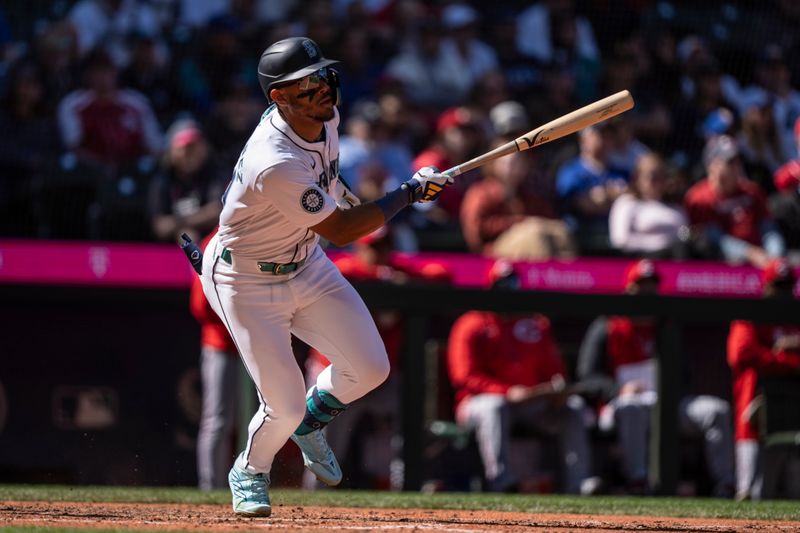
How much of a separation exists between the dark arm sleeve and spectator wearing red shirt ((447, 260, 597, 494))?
6.6 inches

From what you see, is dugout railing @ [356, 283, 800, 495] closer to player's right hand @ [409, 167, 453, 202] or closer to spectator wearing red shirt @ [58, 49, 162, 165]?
player's right hand @ [409, 167, 453, 202]

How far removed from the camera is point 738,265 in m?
8.30

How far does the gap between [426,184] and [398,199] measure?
5.4 inches

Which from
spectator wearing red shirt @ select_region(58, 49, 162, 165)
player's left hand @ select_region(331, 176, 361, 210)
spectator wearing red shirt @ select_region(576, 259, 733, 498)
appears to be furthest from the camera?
spectator wearing red shirt @ select_region(58, 49, 162, 165)

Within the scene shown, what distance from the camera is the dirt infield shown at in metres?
4.62

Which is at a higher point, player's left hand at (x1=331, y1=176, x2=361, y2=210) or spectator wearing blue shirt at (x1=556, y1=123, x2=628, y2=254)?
spectator wearing blue shirt at (x1=556, y1=123, x2=628, y2=254)

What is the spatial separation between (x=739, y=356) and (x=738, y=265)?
3.73ft

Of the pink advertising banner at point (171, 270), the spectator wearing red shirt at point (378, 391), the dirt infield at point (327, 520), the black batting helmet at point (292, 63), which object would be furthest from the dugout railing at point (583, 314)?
the black batting helmet at point (292, 63)

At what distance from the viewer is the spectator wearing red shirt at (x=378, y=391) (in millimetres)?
7172

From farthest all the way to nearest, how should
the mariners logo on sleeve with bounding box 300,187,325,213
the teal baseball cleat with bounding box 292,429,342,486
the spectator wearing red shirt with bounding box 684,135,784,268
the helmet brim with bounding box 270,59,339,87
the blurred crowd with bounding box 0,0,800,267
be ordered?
the spectator wearing red shirt with bounding box 684,135,784,268
the blurred crowd with bounding box 0,0,800,267
the teal baseball cleat with bounding box 292,429,342,486
the helmet brim with bounding box 270,59,339,87
the mariners logo on sleeve with bounding box 300,187,325,213

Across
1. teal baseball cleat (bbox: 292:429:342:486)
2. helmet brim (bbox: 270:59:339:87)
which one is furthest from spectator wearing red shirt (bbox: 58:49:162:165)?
helmet brim (bbox: 270:59:339:87)

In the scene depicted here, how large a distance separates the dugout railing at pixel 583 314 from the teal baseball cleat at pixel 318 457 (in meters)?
1.67

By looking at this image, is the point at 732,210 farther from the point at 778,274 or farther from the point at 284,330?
the point at 284,330

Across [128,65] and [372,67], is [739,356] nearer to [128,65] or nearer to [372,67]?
[372,67]
